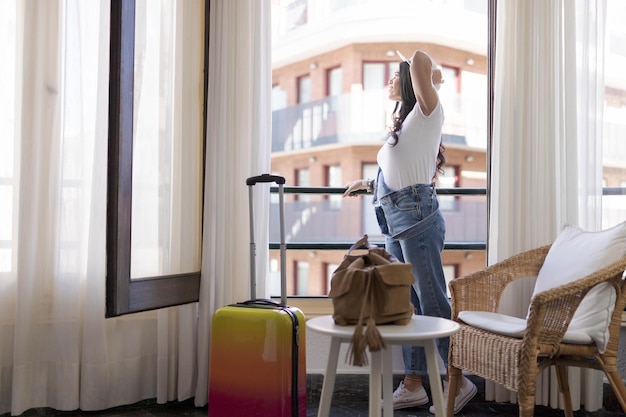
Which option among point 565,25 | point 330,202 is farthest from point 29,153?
point 330,202

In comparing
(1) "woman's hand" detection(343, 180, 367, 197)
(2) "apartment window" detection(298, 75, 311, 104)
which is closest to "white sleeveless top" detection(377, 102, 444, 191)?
(1) "woman's hand" detection(343, 180, 367, 197)

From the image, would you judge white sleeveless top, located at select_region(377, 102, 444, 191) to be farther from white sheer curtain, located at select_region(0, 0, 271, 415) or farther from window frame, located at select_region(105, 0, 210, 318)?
window frame, located at select_region(105, 0, 210, 318)

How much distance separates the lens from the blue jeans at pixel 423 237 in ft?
8.86

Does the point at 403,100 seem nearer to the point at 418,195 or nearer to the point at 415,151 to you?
the point at 415,151

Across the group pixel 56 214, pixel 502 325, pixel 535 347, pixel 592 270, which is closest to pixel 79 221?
pixel 56 214

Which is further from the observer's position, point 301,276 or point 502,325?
point 301,276

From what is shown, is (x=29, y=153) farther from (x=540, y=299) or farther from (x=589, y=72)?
(x=589, y=72)

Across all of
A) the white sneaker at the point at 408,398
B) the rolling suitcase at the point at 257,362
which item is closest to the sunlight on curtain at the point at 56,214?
the rolling suitcase at the point at 257,362

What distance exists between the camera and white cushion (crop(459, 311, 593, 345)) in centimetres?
222

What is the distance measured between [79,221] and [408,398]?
5.49 feet

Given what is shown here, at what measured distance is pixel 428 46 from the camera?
39.4ft

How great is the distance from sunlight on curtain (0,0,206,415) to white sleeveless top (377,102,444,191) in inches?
51.7

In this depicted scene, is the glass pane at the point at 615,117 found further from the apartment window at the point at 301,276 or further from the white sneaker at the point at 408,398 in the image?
the apartment window at the point at 301,276

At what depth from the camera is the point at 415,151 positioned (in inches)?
107
